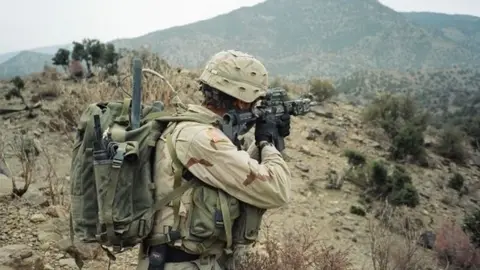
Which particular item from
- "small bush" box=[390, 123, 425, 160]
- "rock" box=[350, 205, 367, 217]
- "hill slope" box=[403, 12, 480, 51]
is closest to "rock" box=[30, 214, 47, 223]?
"rock" box=[350, 205, 367, 217]

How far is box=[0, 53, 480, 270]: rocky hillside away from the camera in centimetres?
339

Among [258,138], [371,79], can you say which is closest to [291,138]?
[258,138]

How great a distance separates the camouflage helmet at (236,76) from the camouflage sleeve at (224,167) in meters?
0.24

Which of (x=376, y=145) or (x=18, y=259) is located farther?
(x=376, y=145)

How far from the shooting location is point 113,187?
5.78 ft

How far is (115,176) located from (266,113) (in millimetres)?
889

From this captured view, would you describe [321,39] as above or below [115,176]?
below

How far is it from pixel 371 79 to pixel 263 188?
46.5 m

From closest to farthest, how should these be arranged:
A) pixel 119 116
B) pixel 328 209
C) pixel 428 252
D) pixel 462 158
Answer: pixel 119 116, pixel 428 252, pixel 328 209, pixel 462 158

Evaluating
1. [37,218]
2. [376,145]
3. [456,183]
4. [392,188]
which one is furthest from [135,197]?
[376,145]

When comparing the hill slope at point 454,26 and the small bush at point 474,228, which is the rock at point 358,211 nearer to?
the small bush at point 474,228

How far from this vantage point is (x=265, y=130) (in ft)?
7.52

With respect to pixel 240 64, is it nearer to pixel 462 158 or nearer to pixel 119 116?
pixel 119 116

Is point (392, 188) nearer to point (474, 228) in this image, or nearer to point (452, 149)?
point (474, 228)
